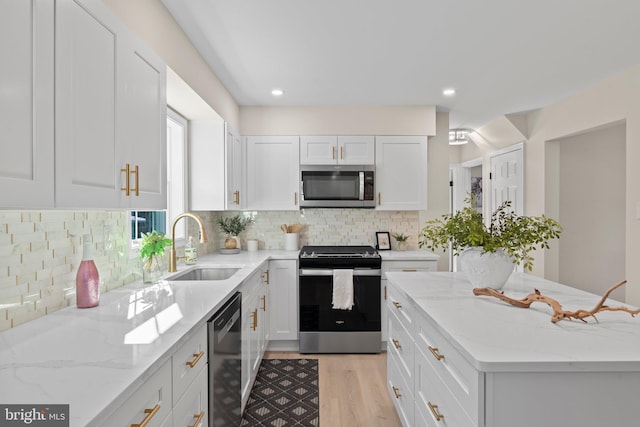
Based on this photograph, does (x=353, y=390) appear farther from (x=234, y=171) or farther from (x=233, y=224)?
(x=234, y=171)

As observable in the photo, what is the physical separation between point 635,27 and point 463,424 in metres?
2.54

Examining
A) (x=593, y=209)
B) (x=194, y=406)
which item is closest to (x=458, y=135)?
(x=593, y=209)

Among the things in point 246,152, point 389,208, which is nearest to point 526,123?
point 389,208

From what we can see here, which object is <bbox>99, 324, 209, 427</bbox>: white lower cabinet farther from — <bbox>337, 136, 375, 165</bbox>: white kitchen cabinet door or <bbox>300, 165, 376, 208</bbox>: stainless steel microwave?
<bbox>337, 136, 375, 165</bbox>: white kitchen cabinet door

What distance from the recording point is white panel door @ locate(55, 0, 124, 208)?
106cm

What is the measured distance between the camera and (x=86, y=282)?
153 centimetres

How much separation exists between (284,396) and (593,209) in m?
3.79

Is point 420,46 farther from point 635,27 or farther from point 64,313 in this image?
point 64,313

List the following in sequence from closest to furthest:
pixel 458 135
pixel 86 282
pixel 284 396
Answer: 1. pixel 86 282
2. pixel 284 396
3. pixel 458 135

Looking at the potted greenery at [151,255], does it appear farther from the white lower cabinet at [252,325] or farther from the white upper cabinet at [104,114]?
the white lower cabinet at [252,325]

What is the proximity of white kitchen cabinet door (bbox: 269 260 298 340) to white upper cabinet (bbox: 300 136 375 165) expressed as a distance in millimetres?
1106

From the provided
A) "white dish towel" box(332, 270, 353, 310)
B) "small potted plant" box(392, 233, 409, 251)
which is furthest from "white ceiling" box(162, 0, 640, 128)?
"white dish towel" box(332, 270, 353, 310)

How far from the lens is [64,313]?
145 centimetres

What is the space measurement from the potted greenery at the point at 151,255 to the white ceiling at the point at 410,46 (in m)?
1.26
